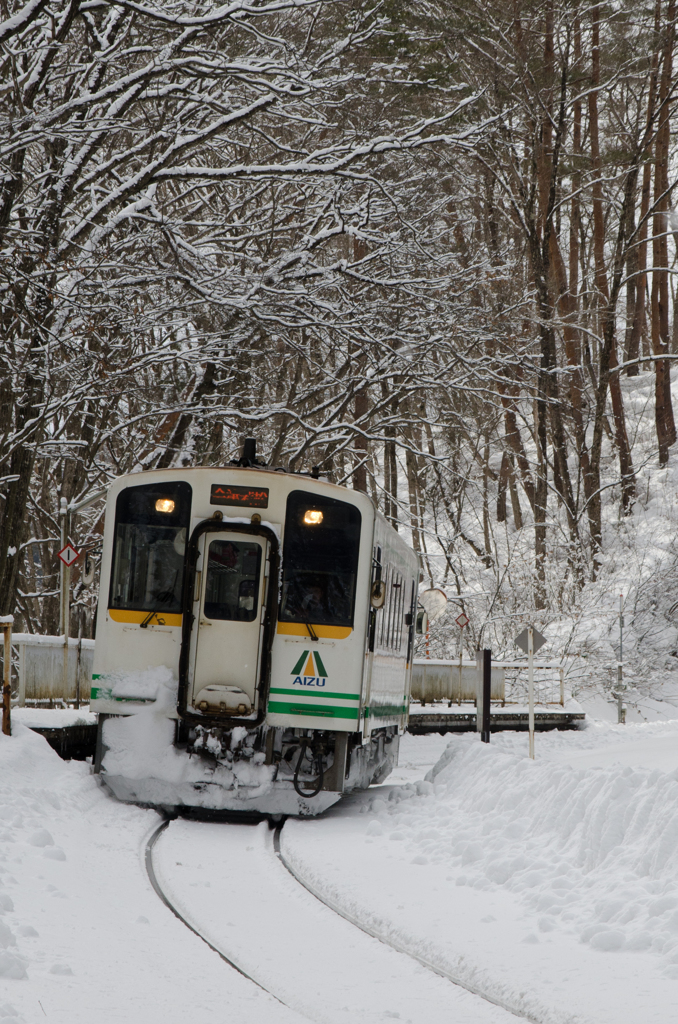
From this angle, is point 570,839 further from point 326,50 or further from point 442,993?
point 326,50

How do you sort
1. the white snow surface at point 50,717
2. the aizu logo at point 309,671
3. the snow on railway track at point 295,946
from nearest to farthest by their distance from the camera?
the snow on railway track at point 295,946
the aizu logo at point 309,671
the white snow surface at point 50,717

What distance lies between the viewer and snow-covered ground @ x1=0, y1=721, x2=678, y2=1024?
513cm

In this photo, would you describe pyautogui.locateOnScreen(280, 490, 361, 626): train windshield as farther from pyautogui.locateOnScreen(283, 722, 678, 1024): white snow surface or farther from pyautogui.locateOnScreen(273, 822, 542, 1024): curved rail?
pyautogui.locateOnScreen(273, 822, 542, 1024): curved rail

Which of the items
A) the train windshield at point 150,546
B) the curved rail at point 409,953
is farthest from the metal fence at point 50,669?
the curved rail at point 409,953

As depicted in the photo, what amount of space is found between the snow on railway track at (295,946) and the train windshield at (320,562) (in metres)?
2.54

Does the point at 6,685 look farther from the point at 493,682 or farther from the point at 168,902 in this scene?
the point at 493,682

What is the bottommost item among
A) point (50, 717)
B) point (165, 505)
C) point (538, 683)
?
point (50, 717)

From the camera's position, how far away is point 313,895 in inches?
295

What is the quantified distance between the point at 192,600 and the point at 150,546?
668 millimetres

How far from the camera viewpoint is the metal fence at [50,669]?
13.5 meters

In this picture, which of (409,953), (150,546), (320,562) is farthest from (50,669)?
(409,953)

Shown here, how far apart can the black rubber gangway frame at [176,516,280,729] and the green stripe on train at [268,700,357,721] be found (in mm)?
101

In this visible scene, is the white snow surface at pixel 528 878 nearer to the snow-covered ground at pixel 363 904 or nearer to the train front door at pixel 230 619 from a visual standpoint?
the snow-covered ground at pixel 363 904

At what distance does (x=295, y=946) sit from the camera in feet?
20.1
